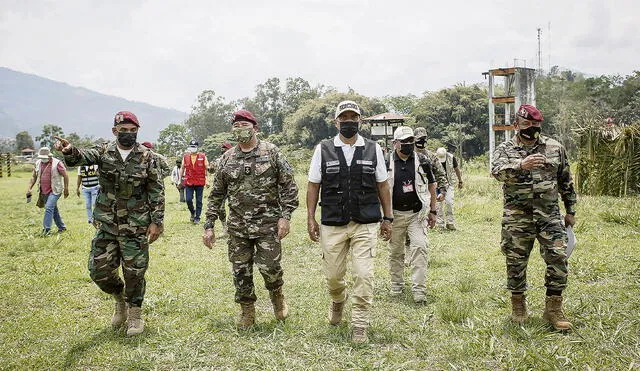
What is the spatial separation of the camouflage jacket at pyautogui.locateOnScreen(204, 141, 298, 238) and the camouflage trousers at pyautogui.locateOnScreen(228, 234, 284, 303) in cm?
10

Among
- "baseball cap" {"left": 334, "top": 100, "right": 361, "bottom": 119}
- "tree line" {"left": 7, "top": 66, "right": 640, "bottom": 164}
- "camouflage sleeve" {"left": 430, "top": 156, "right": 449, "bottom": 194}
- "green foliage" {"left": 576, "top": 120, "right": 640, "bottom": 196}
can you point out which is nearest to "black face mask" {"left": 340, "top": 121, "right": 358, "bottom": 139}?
"baseball cap" {"left": 334, "top": 100, "right": 361, "bottom": 119}

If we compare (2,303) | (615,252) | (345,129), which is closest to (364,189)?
(345,129)

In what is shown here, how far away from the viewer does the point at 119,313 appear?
5.20 metres

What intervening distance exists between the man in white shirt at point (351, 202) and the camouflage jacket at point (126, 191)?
169 cm

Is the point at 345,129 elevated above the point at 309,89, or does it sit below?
below

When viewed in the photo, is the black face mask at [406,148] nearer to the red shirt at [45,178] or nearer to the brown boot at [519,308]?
the brown boot at [519,308]

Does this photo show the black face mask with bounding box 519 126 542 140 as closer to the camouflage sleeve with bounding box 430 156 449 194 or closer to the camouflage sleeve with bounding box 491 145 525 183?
the camouflage sleeve with bounding box 491 145 525 183

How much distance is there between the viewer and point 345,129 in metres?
4.76

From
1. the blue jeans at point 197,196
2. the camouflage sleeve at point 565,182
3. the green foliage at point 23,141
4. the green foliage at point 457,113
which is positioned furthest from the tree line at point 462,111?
the camouflage sleeve at point 565,182

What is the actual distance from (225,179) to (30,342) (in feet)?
8.21

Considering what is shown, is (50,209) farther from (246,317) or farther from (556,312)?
(556,312)

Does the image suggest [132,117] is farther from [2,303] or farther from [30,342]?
[2,303]

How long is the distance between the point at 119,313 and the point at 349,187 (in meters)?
2.84

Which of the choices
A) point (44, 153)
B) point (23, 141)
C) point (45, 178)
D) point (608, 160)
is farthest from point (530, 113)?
point (23, 141)
